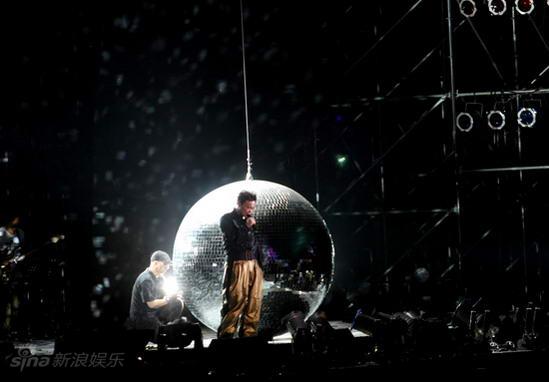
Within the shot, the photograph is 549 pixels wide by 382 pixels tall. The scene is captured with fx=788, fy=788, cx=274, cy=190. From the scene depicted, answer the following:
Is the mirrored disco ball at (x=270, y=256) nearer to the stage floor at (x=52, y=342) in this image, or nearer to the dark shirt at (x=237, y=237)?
the dark shirt at (x=237, y=237)

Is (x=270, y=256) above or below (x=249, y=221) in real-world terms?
below

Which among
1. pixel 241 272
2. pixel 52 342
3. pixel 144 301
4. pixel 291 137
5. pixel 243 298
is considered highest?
pixel 291 137

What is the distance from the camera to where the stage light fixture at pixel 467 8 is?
9.57 meters

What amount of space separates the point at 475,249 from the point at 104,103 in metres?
5.30

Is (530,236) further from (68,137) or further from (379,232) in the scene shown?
(68,137)

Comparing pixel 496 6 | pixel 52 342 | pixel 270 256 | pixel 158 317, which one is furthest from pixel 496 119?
pixel 52 342

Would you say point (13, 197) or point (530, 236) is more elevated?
point (13, 197)

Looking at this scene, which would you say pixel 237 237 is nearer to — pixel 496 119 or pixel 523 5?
pixel 496 119

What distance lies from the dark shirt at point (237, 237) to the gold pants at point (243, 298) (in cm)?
6

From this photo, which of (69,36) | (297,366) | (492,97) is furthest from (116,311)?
(492,97)

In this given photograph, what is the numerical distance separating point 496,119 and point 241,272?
4.48 metres

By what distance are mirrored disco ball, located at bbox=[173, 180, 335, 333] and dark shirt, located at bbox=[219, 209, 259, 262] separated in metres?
0.14

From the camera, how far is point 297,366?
5.69 meters

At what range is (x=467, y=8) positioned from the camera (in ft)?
31.6
